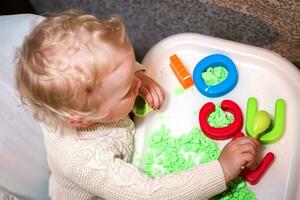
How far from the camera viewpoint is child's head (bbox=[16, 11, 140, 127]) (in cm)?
51

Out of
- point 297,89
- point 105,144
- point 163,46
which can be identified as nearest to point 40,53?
point 105,144

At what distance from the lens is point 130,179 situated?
0.60 meters

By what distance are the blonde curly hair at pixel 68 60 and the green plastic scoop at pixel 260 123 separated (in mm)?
224

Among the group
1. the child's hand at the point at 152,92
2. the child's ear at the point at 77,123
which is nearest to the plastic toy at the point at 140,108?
the child's hand at the point at 152,92

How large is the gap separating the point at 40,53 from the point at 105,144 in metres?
0.17

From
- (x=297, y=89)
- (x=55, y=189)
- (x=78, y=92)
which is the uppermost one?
(x=78, y=92)

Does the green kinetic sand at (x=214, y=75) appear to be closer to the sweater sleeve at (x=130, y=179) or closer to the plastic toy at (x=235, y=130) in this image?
the plastic toy at (x=235, y=130)

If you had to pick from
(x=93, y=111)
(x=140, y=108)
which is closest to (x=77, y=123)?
(x=93, y=111)

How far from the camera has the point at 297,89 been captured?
676 millimetres

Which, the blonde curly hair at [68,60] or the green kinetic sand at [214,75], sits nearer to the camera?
the blonde curly hair at [68,60]

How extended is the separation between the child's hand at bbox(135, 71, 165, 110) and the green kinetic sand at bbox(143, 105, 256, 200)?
0.04m

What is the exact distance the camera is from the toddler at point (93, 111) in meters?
0.51

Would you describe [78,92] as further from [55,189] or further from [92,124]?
[55,189]

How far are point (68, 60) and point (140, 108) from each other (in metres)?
0.22
